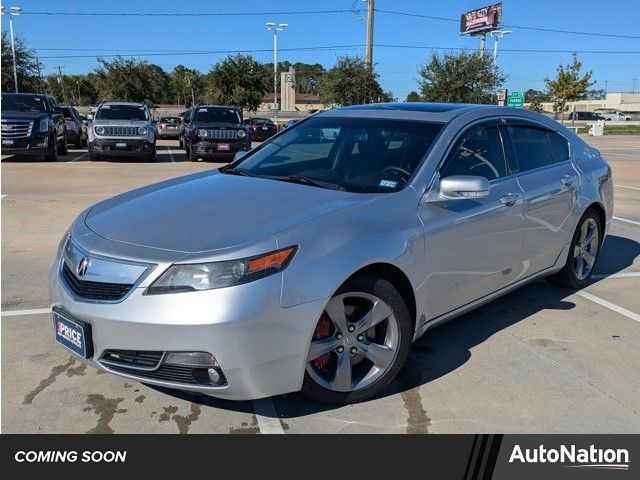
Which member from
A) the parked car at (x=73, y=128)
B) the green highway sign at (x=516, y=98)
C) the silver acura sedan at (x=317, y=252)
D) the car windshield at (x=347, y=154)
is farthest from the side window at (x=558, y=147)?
the green highway sign at (x=516, y=98)

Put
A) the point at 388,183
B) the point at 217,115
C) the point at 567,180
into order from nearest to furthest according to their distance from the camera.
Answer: the point at 388,183 → the point at 567,180 → the point at 217,115

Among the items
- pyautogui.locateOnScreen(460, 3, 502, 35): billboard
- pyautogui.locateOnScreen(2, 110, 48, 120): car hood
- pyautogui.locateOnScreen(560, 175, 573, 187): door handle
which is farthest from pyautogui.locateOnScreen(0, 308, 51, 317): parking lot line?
pyautogui.locateOnScreen(460, 3, 502, 35): billboard

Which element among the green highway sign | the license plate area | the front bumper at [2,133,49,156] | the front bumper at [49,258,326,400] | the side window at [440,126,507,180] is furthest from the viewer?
the green highway sign

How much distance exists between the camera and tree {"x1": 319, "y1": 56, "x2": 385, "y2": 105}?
31000mm

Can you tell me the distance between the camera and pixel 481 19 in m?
54.8

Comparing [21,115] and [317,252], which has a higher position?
[21,115]

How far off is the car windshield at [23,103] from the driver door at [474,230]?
15828 millimetres

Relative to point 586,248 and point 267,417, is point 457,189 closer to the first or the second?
point 267,417

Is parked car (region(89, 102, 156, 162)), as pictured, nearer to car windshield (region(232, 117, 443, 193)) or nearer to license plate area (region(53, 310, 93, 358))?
car windshield (region(232, 117, 443, 193))

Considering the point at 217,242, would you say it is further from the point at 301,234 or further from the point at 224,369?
the point at 224,369

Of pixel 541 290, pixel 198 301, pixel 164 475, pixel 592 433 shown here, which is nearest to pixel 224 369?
pixel 198 301

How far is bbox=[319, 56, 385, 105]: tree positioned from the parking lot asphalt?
2652 cm

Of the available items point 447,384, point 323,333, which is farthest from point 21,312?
point 447,384

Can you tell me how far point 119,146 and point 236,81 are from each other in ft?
114
